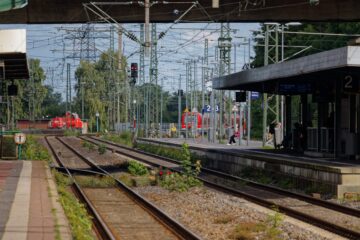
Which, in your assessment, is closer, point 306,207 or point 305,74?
point 306,207

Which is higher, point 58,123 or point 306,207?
point 58,123

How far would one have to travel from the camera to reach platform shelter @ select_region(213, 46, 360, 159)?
77.7 feet

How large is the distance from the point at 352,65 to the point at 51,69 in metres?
88.5

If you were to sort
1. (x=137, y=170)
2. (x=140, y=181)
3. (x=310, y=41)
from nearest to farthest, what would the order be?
(x=140, y=181), (x=137, y=170), (x=310, y=41)

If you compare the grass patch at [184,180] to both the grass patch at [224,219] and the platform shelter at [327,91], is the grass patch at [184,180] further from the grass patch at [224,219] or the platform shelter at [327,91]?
the grass patch at [224,219]

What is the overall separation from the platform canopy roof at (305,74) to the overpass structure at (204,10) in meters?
2.47

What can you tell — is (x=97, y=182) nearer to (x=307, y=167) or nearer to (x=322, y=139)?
(x=307, y=167)

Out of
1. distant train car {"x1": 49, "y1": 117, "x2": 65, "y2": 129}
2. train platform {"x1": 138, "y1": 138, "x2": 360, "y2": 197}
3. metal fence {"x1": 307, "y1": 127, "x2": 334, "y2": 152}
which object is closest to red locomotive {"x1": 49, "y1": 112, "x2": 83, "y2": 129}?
distant train car {"x1": 49, "y1": 117, "x2": 65, "y2": 129}

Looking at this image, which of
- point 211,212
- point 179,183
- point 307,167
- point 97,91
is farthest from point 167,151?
point 97,91

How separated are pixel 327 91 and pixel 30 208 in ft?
54.0

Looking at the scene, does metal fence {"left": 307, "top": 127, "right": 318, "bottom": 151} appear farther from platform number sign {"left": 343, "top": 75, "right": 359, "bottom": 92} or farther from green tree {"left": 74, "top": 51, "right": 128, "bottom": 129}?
green tree {"left": 74, "top": 51, "right": 128, "bottom": 129}

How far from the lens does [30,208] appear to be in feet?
53.6

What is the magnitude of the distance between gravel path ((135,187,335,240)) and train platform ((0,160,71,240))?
2969 mm

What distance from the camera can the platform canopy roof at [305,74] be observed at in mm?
22237
